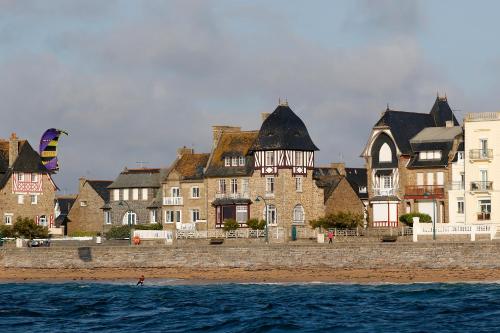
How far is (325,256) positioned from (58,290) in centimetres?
1691

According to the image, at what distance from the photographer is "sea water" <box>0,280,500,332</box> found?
53.3m

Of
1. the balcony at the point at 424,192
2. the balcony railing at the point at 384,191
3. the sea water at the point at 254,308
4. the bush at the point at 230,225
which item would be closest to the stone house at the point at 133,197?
the bush at the point at 230,225

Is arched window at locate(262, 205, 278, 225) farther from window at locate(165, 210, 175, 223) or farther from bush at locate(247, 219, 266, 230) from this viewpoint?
window at locate(165, 210, 175, 223)

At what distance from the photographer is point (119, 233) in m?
106

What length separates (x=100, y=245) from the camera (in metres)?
91.4

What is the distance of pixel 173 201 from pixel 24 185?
42.5 ft

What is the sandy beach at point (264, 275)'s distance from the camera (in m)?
74.3

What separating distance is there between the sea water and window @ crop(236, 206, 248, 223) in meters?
22.1

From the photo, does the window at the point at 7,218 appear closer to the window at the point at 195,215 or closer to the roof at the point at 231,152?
the window at the point at 195,215

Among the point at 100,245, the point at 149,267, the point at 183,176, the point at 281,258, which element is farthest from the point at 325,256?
the point at 183,176

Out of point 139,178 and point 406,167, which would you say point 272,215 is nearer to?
point 406,167

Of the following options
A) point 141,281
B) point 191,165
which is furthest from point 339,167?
point 141,281

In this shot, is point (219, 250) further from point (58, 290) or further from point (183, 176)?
point (183, 176)

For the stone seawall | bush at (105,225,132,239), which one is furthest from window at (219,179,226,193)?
the stone seawall
